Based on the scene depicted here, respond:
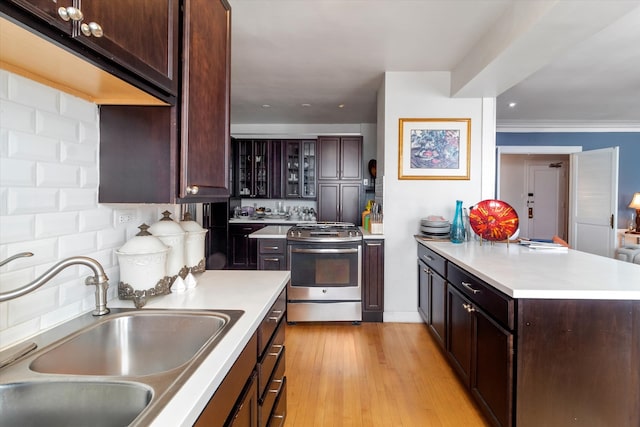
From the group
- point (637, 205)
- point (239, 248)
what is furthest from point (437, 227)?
point (637, 205)

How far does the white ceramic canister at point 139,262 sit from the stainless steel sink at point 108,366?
4.7 inches

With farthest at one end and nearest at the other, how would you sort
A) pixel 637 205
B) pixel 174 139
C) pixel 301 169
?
pixel 301 169 → pixel 637 205 → pixel 174 139

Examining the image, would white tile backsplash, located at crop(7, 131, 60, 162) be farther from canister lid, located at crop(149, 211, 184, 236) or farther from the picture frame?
the picture frame

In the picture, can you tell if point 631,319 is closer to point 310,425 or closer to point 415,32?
point 310,425

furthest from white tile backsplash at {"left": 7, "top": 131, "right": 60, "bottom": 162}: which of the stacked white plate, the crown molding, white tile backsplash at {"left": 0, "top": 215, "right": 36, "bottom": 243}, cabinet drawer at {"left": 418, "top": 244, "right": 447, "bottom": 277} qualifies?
the crown molding

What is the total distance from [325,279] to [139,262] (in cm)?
227

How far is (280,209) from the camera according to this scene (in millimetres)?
6148

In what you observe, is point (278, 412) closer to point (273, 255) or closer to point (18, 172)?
point (18, 172)

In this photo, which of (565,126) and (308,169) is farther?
(308,169)

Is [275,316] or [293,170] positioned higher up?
[293,170]

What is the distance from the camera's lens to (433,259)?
2.85 m

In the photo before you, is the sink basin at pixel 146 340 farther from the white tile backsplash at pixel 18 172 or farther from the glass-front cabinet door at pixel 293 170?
the glass-front cabinet door at pixel 293 170

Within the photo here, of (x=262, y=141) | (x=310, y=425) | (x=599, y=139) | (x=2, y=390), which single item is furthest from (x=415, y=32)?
(x=599, y=139)

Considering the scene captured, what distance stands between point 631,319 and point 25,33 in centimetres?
222
